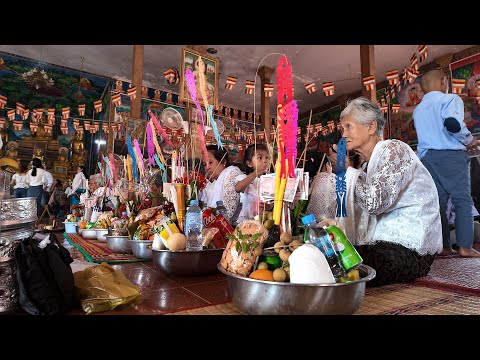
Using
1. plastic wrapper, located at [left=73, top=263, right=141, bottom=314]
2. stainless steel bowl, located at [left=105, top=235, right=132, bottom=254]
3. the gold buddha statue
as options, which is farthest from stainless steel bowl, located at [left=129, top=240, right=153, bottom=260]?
the gold buddha statue

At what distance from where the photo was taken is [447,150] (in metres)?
2.45

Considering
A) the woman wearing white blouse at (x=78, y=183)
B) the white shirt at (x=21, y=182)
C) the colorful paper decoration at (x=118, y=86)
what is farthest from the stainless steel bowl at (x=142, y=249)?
the colorful paper decoration at (x=118, y=86)

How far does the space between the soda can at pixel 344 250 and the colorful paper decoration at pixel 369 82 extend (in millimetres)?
4206

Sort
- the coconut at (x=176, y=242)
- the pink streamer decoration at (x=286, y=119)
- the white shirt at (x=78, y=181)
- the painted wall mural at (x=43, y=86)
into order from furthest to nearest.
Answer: the painted wall mural at (x=43, y=86), the white shirt at (x=78, y=181), the coconut at (x=176, y=242), the pink streamer decoration at (x=286, y=119)

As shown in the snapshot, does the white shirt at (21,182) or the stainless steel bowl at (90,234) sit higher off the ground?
the white shirt at (21,182)

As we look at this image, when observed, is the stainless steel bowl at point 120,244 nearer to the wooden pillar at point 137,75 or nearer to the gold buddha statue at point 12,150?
the wooden pillar at point 137,75

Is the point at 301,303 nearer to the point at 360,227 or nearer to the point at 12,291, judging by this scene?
the point at 12,291

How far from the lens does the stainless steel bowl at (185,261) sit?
125 cm

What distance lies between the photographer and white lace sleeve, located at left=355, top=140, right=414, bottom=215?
134 centimetres

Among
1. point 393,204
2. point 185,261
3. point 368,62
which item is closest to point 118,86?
point 368,62

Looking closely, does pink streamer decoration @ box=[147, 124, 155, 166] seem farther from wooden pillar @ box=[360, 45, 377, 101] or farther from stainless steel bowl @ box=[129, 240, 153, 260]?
wooden pillar @ box=[360, 45, 377, 101]

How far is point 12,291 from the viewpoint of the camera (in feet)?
2.79

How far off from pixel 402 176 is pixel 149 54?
7011 mm

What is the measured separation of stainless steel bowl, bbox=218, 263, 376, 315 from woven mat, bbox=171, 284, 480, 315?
0.12 m
